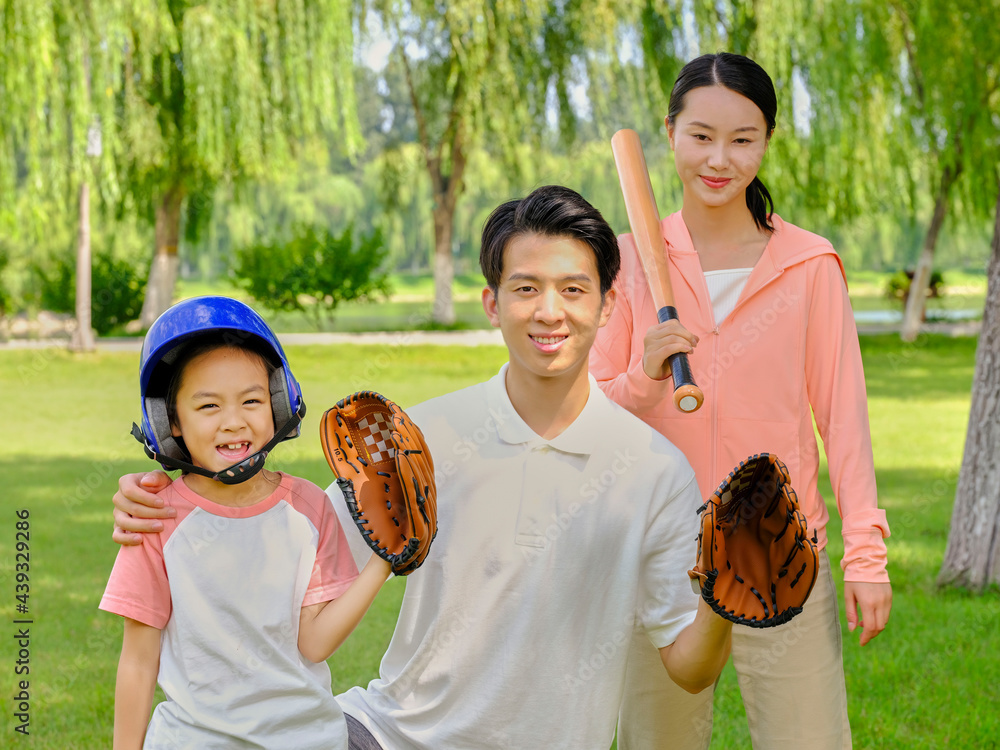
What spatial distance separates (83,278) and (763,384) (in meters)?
15.5

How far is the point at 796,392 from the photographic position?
2355 millimetres

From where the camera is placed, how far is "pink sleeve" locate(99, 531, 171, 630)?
71.0 inches

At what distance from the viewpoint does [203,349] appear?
199 centimetres

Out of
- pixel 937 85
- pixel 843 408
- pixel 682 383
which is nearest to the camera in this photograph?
pixel 682 383

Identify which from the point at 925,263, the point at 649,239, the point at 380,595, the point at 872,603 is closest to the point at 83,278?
the point at 380,595

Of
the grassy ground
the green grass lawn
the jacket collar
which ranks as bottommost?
the grassy ground

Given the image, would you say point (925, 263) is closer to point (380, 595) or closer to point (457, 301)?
point (380, 595)

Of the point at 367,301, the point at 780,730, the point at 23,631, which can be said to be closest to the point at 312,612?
the point at 780,730

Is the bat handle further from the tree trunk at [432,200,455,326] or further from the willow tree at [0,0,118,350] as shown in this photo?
the tree trunk at [432,200,455,326]

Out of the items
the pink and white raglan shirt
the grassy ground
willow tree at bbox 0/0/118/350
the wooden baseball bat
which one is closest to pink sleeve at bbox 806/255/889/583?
the wooden baseball bat

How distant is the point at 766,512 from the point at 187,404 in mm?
1076

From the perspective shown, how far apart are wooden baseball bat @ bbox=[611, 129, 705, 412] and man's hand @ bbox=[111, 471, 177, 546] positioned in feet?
3.30

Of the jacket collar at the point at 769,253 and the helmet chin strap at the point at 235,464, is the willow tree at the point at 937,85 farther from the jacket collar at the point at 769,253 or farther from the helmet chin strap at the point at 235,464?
the helmet chin strap at the point at 235,464

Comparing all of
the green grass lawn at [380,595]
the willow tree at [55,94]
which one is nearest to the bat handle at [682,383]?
the green grass lawn at [380,595]
